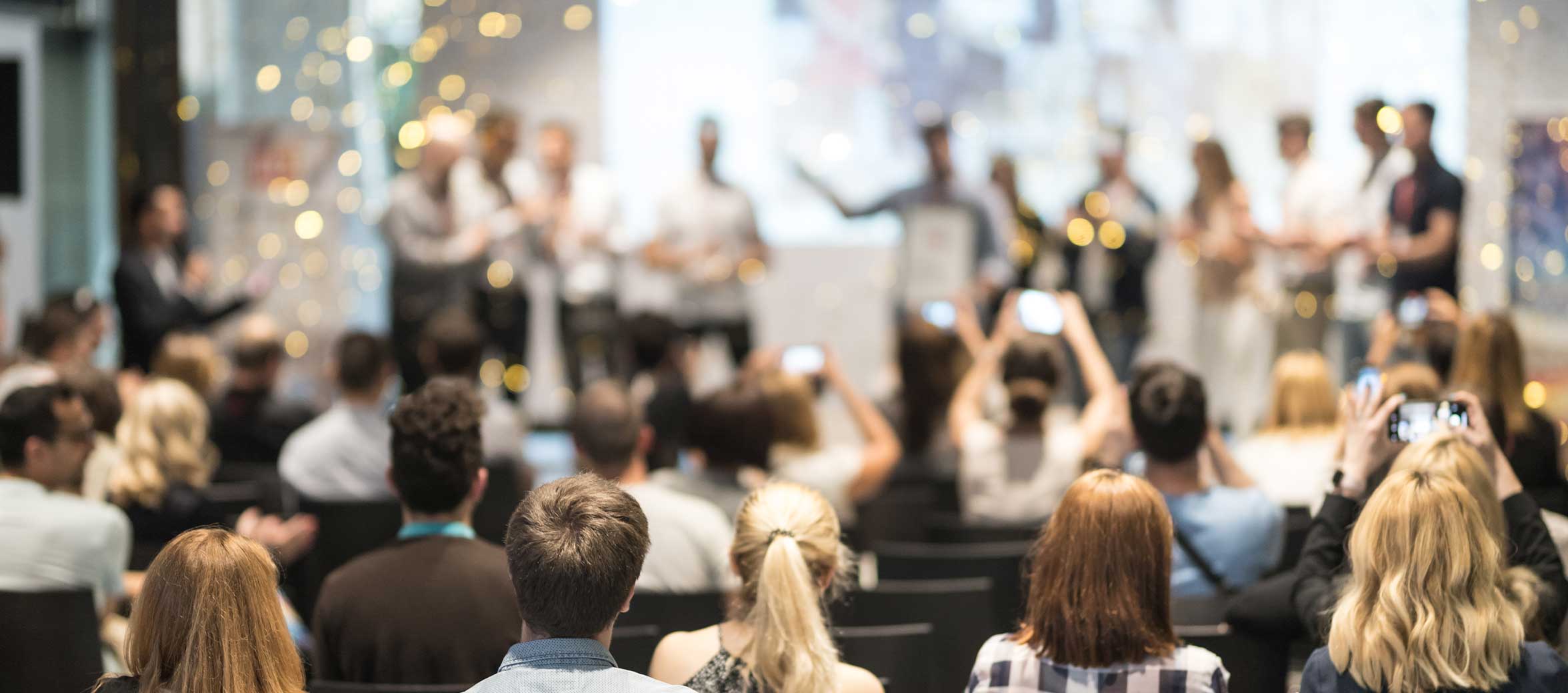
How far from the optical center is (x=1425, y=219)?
7008mm

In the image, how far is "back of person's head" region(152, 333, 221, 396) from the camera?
19.0ft

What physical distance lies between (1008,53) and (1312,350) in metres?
3.49

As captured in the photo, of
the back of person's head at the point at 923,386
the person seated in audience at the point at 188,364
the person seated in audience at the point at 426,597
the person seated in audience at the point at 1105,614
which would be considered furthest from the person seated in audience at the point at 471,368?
the person seated in audience at the point at 1105,614

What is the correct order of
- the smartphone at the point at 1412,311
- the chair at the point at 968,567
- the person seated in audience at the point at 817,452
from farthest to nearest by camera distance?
the smartphone at the point at 1412,311 < the person seated in audience at the point at 817,452 < the chair at the point at 968,567

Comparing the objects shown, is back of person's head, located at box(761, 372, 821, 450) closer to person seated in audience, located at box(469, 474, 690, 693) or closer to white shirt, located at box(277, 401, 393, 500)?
white shirt, located at box(277, 401, 393, 500)

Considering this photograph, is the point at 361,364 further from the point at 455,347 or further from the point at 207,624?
the point at 207,624

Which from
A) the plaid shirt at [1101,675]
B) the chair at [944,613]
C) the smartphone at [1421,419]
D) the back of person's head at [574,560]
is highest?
the smartphone at [1421,419]

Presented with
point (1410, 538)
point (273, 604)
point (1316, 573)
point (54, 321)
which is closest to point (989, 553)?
point (1316, 573)

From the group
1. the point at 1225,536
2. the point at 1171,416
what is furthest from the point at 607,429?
the point at 1225,536

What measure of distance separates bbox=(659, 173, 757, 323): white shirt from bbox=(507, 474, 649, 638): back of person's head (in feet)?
20.9

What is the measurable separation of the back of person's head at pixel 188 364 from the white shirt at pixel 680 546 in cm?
278

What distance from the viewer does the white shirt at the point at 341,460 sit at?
189 inches

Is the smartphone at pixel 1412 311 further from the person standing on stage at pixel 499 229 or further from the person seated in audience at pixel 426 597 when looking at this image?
the person seated in audience at pixel 426 597

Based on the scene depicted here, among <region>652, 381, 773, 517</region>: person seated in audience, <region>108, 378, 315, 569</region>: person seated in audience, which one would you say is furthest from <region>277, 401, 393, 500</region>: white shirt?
<region>652, 381, 773, 517</region>: person seated in audience
